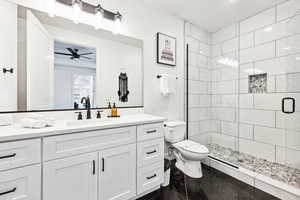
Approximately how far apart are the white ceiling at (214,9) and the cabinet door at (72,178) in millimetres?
2158

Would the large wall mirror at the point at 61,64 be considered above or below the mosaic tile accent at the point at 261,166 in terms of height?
above

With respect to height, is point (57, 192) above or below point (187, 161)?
above

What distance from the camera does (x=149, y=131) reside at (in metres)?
1.53

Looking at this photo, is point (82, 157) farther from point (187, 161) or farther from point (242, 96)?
point (242, 96)

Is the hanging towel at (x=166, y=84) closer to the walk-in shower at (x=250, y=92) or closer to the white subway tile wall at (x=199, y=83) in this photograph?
the walk-in shower at (x=250, y=92)

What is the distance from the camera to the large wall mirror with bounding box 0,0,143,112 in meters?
1.25

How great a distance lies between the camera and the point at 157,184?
160 cm

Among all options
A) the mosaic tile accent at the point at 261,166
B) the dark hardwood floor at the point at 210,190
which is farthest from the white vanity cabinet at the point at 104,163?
the mosaic tile accent at the point at 261,166

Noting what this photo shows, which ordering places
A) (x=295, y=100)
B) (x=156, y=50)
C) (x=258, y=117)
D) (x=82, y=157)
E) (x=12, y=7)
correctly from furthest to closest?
(x=258, y=117), (x=156, y=50), (x=295, y=100), (x=12, y=7), (x=82, y=157)

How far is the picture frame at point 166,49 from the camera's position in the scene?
216 cm

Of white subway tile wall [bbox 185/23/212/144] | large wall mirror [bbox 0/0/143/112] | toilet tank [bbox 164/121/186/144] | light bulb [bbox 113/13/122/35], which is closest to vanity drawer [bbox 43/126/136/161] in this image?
large wall mirror [bbox 0/0/143/112]

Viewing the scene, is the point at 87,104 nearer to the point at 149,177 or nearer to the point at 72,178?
the point at 72,178

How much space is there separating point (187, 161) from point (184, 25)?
2229 mm

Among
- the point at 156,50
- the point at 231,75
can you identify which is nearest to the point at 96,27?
the point at 156,50
